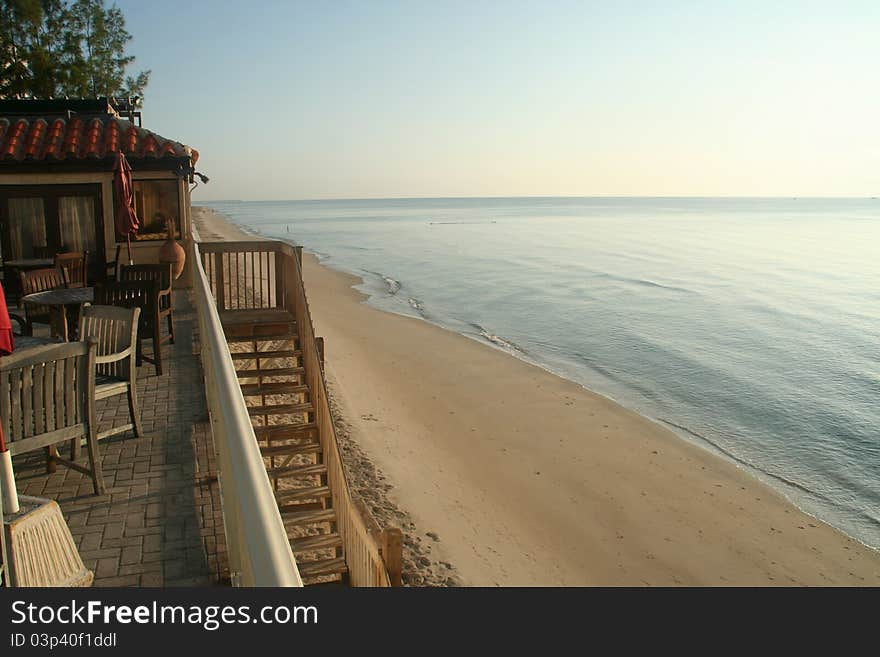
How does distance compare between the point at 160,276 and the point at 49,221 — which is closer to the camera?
the point at 160,276

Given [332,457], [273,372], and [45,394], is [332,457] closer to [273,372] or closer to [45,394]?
[273,372]

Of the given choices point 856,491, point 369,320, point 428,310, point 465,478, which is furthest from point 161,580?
point 428,310

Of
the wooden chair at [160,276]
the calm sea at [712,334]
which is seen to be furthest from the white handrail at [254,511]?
the calm sea at [712,334]

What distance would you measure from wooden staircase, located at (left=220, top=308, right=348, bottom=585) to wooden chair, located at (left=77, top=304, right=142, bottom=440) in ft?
6.60

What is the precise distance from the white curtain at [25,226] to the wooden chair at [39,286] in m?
3.59

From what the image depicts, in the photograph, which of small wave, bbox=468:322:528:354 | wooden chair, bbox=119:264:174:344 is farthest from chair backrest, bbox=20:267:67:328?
small wave, bbox=468:322:528:354

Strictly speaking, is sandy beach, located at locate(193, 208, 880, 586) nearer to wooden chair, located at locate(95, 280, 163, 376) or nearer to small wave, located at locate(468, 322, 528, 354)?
wooden chair, located at locate(95, 280, 163, 376)

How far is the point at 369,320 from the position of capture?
23.6 metres

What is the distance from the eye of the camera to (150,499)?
4.63m

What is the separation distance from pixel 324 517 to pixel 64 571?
3614mm

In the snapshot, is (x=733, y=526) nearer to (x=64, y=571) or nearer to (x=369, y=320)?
(x=64, y=571)

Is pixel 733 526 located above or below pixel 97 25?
below

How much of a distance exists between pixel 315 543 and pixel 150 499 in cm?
226

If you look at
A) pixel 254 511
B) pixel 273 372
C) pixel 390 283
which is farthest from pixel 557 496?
pixel 390 283
